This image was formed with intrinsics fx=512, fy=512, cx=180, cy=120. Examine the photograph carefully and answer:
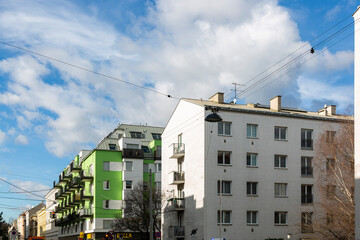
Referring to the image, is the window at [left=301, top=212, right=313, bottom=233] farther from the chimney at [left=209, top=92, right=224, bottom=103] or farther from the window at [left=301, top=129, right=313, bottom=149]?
the chimney at [left=209, top=92, right=224, bottom=103]

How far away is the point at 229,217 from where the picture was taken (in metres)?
44.6

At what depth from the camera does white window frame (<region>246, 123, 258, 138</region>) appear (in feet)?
154

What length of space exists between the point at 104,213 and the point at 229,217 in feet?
83.6

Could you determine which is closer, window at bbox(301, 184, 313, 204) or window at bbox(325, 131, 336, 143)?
window at bbox(325, 131, 336, 143)

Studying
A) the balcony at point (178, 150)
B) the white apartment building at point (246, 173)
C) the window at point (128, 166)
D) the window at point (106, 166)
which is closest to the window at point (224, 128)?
the white apartment building at point (246, 173)

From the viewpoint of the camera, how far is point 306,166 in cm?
4834

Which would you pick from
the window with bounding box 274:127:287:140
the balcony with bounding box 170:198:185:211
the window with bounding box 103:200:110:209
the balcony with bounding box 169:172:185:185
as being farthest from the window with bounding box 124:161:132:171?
the window with bounding box 274:127:287:140

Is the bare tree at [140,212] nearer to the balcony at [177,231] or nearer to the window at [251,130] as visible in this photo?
the balcony at [177,231]

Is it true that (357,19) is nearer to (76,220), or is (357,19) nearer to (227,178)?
(227,178)

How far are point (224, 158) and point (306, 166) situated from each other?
27.7 feet

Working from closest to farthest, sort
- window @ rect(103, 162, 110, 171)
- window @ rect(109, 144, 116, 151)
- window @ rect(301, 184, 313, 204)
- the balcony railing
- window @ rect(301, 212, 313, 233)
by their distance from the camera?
window @ rect(301, 212, 313, 233) < window @ rect(301, 184, 313, 204) < the balcony railing < window @ rect(103, 162, 110, 171) < window @ rect(109, 144, 116, 151)

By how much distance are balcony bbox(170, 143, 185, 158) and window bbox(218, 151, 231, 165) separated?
5.31m

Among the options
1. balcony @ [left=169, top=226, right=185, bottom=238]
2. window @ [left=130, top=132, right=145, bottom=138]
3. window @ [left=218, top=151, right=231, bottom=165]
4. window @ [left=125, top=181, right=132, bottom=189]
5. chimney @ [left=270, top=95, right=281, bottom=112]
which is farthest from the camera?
window @ [left=130, top=132, right=145, bottom=138]

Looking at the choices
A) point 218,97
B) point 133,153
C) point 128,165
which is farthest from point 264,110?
point 128,165
